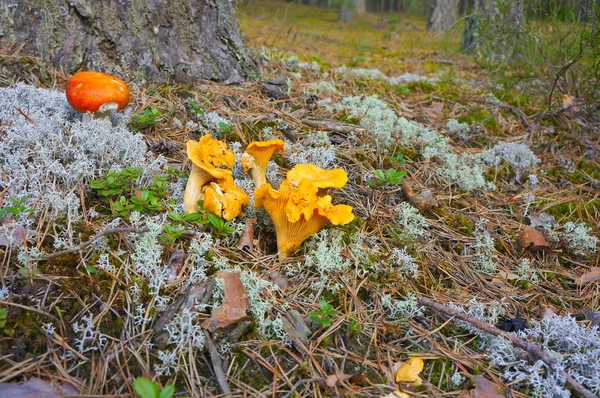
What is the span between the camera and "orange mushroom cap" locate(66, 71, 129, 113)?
99.1 inches

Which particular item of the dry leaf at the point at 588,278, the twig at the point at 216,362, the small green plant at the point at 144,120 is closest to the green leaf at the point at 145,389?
the twig at the point at 216,362

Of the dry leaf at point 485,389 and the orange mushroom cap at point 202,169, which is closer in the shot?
the dry leaf at point 485,389

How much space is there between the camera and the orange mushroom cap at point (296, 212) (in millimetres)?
2083

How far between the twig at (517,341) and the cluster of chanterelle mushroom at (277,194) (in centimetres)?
68

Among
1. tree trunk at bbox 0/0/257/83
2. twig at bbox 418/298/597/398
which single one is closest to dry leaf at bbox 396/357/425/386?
twig at bbox 418/298/597/398

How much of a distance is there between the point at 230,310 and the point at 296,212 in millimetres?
588

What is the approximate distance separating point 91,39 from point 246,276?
2710 millimetres

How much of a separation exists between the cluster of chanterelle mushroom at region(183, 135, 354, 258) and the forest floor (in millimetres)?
130

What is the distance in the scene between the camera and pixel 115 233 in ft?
6.95

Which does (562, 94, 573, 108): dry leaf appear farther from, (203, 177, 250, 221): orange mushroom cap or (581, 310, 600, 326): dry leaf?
(203, 177, 250, 221): orange mushroom cap

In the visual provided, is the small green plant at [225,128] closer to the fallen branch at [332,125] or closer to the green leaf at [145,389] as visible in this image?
the fallen branch at [332,125]

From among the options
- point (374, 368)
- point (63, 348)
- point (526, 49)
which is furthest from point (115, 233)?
point (526, 49)

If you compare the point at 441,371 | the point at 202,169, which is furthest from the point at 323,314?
the point at 202,169

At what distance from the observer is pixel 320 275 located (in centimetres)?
220
